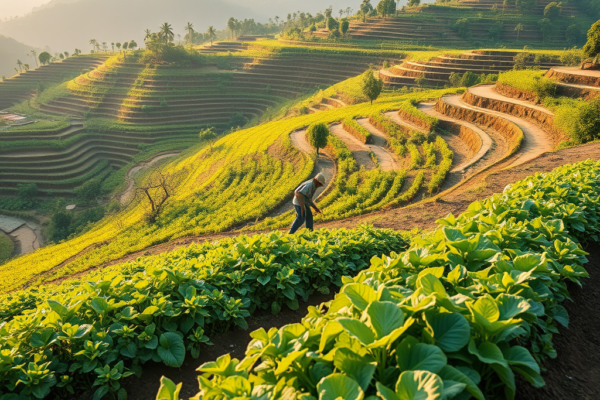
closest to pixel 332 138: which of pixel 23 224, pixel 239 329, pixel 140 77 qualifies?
pixel 239 329

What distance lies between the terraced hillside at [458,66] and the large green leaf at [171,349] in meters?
39.6

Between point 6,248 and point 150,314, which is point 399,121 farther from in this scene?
point 6,248

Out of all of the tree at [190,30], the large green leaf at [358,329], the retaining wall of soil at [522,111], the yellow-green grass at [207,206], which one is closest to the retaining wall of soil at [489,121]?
the retaining wall of soil at [522,111]

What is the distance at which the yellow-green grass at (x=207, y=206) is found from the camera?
15141 millimetres

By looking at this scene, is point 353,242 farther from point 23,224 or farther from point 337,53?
point 337,53

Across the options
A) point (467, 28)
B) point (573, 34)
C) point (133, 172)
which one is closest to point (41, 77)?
point (133, 172)

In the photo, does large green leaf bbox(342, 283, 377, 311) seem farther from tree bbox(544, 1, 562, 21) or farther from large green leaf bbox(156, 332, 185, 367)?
tree bbox(544, 1, 562, 21)

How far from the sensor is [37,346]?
121 inches

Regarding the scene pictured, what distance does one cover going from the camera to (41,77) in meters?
66.8

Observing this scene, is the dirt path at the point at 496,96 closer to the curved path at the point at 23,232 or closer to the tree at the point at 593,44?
the tree at the point at 593,44

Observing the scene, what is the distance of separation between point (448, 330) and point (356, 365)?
560 millimetres

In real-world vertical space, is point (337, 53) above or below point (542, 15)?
below

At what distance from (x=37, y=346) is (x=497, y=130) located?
22.6 metres

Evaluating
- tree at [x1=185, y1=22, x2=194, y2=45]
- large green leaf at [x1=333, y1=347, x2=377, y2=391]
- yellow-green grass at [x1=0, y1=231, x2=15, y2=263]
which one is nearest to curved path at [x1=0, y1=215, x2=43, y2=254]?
yellow-green grass at [x1=0, y1=231, x2=15, y2=263]
